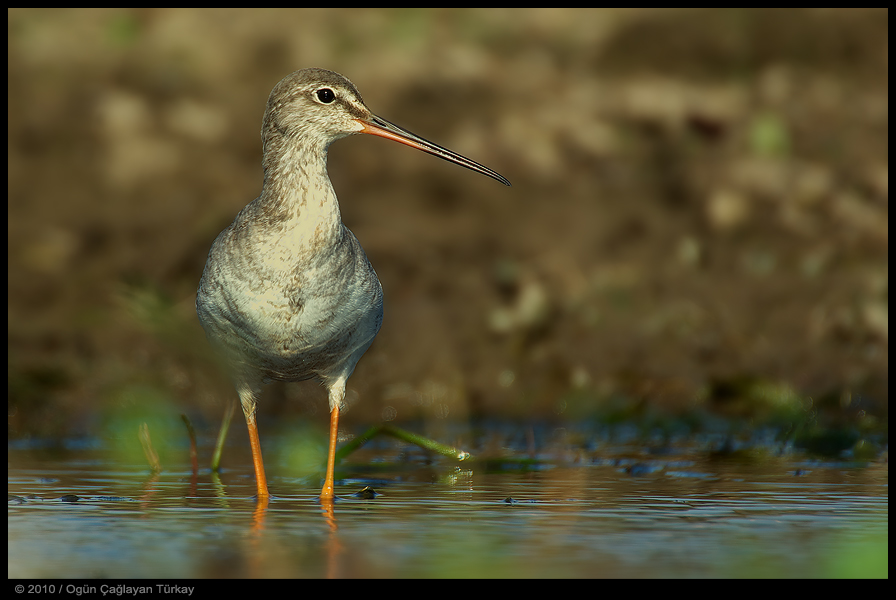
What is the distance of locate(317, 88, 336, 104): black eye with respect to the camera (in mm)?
7316

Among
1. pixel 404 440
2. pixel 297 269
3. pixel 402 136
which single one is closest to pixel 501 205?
pixel 402 136

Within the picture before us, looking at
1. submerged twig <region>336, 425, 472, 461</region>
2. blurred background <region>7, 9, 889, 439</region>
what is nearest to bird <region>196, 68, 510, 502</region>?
submerged twig <region>336, 425, 472, 461</region>

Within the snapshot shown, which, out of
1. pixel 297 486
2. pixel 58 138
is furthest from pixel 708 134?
pixel 297 486

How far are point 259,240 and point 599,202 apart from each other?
25.4 feet

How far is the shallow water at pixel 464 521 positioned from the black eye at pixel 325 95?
2.33 metres

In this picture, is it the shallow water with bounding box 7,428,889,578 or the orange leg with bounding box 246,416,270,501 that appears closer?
the shallow water with bounding box 7,428,889,578

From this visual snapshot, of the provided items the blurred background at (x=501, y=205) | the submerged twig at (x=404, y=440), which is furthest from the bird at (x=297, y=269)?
the blurred background at (x=501, y=205)

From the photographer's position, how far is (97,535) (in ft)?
17.9

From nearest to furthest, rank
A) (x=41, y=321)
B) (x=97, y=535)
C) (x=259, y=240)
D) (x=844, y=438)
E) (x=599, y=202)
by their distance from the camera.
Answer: (x=97, y=535) < (x=259, y=240) < (x=844, y=438) < (x=41, y=321) < (x=599, y=202)

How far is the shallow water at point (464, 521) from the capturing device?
484 centimetres

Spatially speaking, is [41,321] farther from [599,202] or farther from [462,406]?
[599,202]

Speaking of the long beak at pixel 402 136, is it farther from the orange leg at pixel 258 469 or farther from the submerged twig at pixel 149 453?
the submerged twig at pixel 149 453

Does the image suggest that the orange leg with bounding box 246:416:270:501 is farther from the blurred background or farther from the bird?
the blurred background

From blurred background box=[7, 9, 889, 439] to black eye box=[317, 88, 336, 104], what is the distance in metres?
2.42
